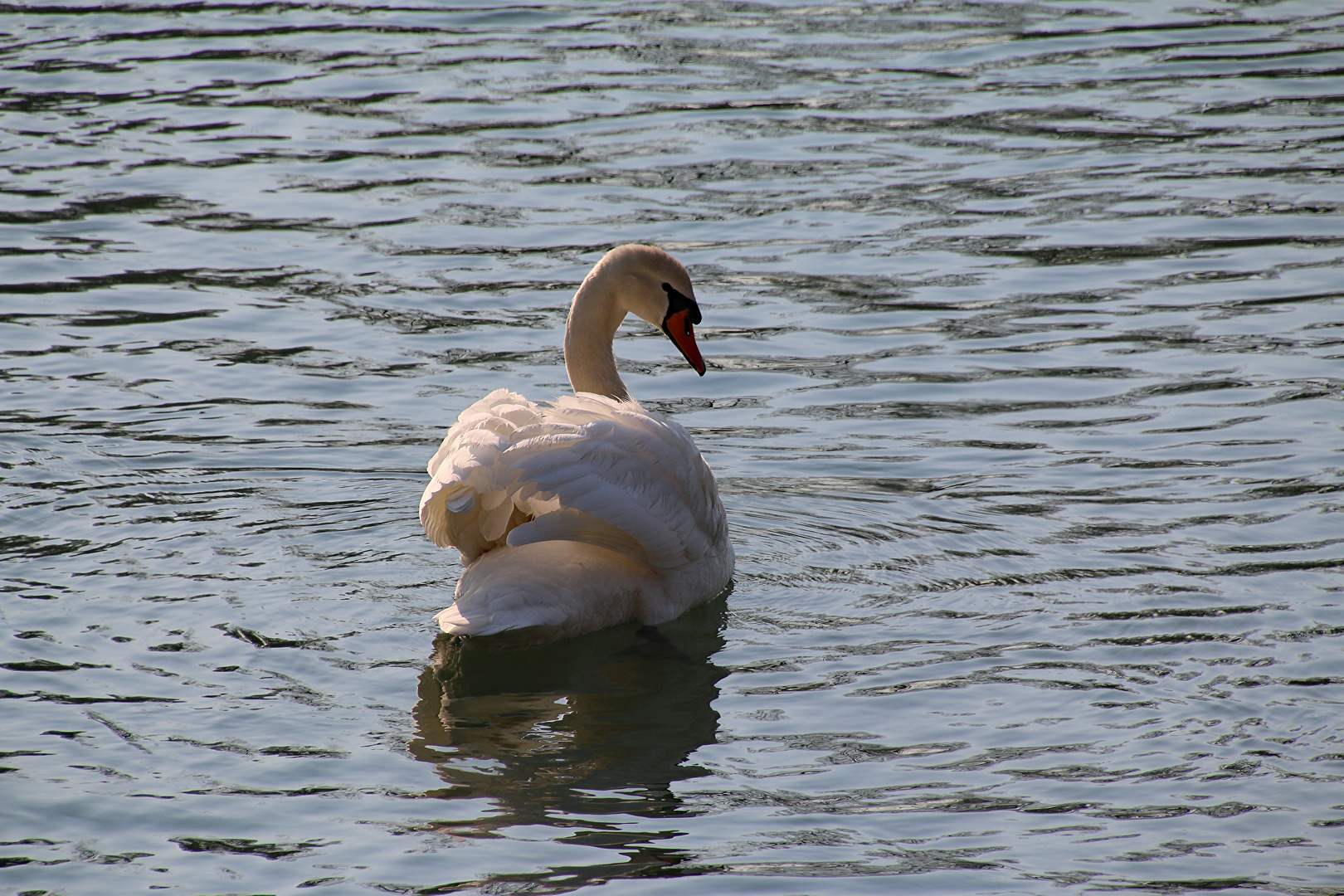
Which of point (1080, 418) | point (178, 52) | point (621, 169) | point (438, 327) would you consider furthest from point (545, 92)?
point (1080, 418)

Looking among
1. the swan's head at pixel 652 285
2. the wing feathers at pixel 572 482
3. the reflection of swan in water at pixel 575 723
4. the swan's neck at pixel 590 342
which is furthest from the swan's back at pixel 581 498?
the swan's head at pixel 652 285

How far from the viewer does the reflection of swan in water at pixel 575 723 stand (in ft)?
17.0

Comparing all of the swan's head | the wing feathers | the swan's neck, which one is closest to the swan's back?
the wing feathers

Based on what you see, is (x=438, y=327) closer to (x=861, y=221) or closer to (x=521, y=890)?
(x=861, y=221)

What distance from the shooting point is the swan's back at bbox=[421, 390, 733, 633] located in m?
6.11

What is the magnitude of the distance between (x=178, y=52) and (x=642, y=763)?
42.0ft

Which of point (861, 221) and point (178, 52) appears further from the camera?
point (178, 52)

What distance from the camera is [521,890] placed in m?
4.60

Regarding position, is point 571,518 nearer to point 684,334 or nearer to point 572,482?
point 572,482

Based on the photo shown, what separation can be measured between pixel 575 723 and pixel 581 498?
2.64ft

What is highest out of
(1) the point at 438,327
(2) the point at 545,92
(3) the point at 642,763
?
(2) the point at 545,92

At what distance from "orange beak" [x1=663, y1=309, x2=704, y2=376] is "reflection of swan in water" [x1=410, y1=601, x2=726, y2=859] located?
1302 mm

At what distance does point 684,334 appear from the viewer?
7793mm

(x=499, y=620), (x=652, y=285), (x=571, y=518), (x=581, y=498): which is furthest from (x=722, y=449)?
(x=499, y=620)
